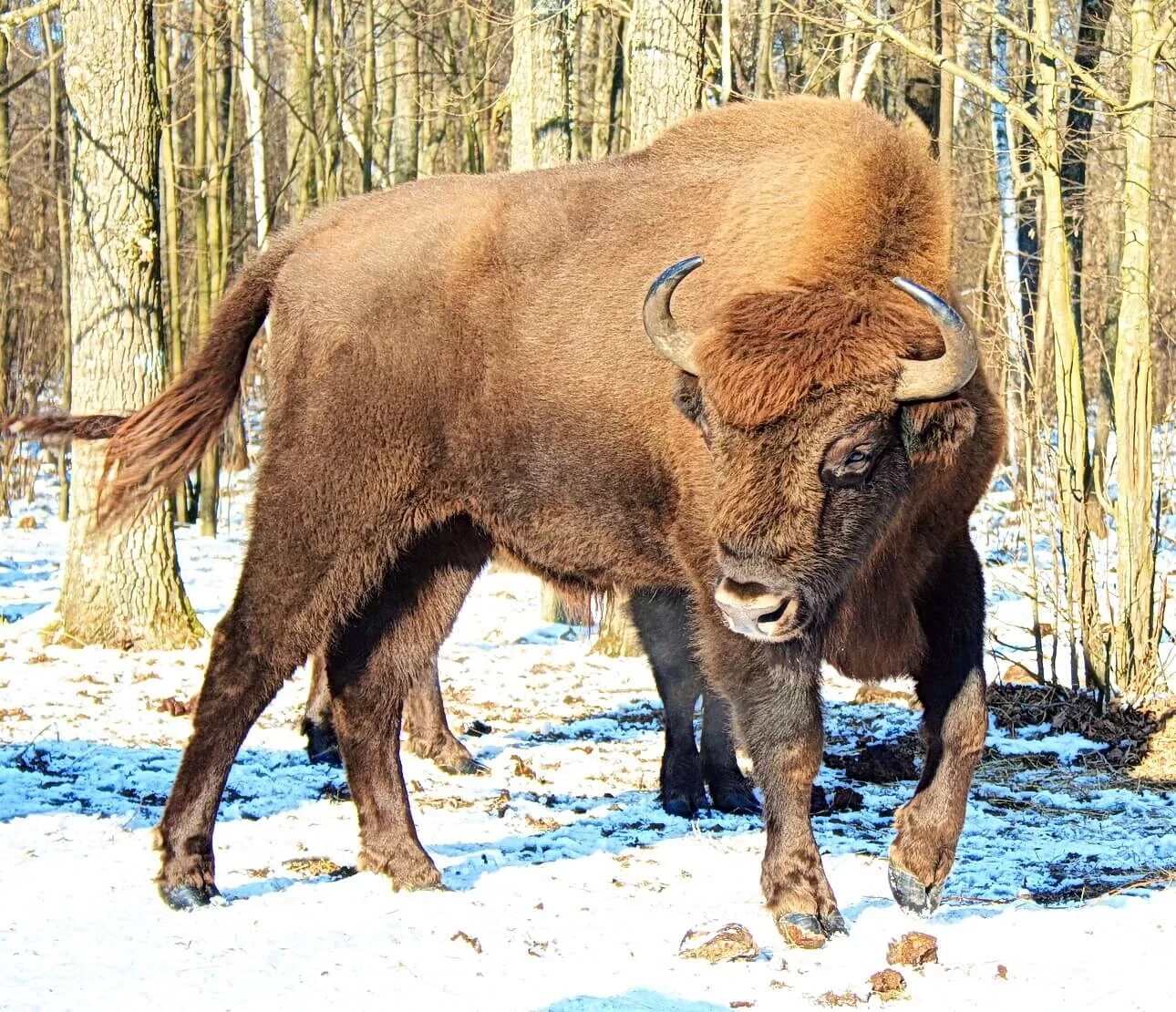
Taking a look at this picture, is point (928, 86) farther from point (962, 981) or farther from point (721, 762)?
point (962, 981)

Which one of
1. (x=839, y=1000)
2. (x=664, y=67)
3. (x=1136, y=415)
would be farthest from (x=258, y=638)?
(x=664, y=67)

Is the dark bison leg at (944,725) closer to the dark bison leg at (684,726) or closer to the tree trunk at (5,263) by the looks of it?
the dark bison leg at (684,726)

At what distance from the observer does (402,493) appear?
526 centimetres

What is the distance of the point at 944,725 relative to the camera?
15.7ft

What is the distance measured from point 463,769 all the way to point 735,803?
4.62 feet

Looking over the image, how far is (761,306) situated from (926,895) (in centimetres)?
200

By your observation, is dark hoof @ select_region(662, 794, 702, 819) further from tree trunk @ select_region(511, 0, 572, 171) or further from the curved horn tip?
tree trunk @ select_region(511, 0, 572, 171)

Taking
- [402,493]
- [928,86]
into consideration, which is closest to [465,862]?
[402,493]

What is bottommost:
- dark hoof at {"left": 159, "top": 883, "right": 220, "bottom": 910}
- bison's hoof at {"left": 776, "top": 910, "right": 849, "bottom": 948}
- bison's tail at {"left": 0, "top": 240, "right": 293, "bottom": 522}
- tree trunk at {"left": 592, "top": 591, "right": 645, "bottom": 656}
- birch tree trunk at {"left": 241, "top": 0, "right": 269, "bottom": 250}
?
tree trunk at {"left": 592, "top": 591, "right": 645, "bottom": 656}

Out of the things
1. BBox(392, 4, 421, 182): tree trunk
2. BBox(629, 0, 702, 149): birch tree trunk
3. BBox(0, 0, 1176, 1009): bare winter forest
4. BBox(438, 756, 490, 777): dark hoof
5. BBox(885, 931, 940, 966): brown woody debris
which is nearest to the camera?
BBox(885, 931, 940, 966): brown woody debris

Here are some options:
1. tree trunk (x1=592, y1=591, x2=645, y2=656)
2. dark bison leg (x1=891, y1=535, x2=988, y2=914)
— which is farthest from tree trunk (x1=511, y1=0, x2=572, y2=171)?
dark bison leg (x1=891, y1=535, x2=988, y2=914)

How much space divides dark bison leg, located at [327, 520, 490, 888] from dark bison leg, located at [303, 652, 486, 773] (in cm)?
126

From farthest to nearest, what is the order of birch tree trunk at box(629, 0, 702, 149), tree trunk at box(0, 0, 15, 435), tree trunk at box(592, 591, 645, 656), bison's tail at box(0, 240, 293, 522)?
1. tree trunk at box(0, 0, 15, 435)
2. tree trunk at box(592, 591, 645, 656)
3. birch tree trunk at box(629, 0, 702, 149)
4. bison's tail at box(0, 240, 293, 522)

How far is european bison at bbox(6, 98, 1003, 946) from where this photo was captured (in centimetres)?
430
